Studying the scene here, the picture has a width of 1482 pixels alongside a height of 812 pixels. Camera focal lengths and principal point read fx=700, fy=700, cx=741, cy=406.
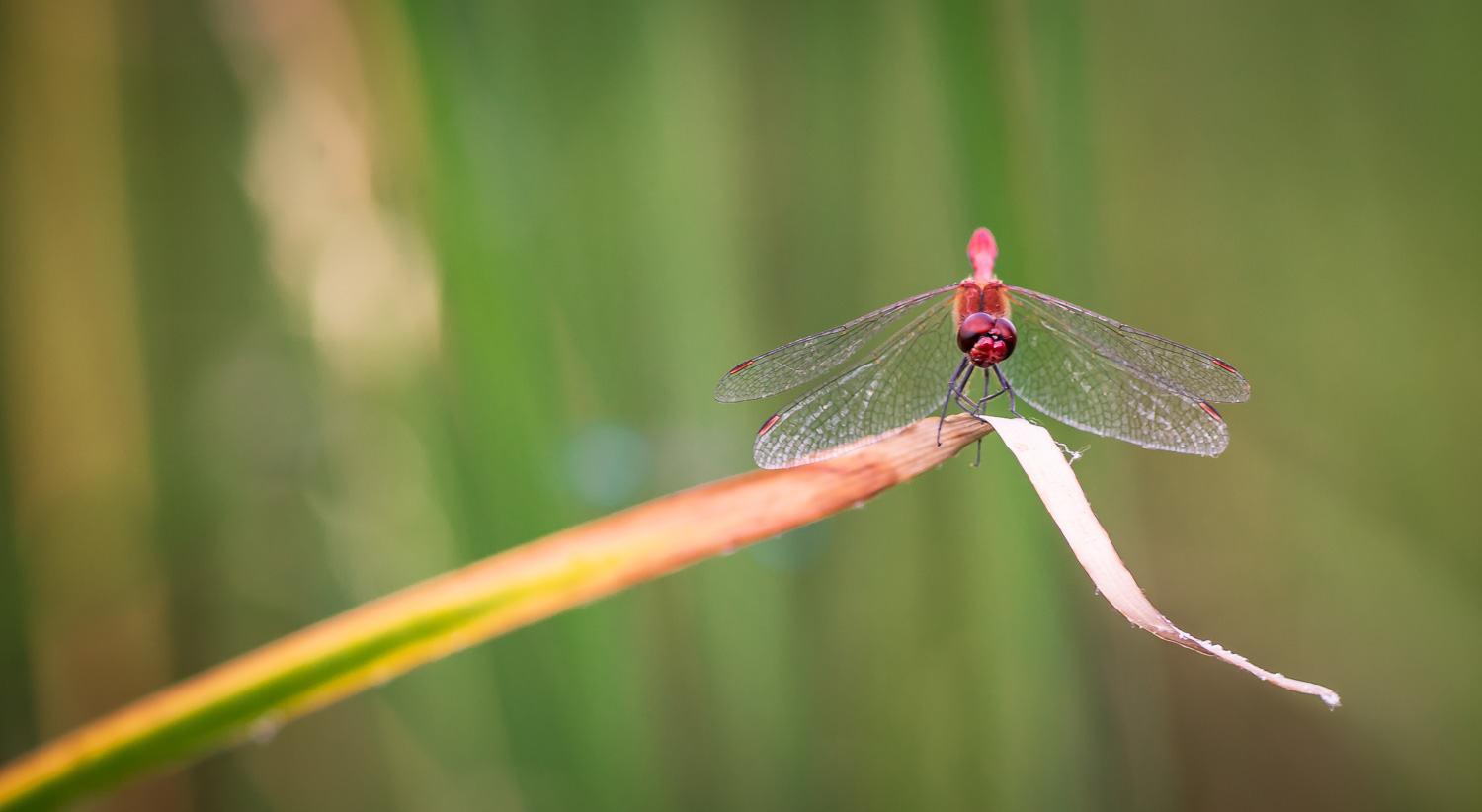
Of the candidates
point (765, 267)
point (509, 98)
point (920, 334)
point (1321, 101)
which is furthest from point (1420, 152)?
point (509, 98)

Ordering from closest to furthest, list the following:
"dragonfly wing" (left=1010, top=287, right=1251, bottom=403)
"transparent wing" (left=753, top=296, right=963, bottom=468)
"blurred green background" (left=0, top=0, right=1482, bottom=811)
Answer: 1. "transparent wing" (left=753, top=296, right=963, bottom=468)
2. "dragonfly wing" (left=1010, top=287, right=1251, bottom=403)
3. "blurred green background" (left=0, top=0, right=1482, bottom=811)

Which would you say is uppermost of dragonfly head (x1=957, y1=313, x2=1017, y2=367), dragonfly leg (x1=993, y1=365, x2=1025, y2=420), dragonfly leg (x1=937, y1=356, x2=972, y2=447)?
dragonfly head (x1=957, y1=313, x2=1017, y2=367)

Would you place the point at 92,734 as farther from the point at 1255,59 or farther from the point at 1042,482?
the point at 1255,59

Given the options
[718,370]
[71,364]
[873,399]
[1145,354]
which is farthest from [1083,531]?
[71,364]

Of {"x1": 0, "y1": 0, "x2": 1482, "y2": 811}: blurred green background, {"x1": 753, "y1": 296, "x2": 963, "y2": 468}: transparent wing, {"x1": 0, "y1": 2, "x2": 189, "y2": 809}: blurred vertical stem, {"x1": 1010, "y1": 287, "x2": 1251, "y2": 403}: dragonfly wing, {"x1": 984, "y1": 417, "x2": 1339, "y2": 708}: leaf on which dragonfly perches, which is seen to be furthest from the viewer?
{"x1": 0, "y1": 2, "x2": 189, "y2": 809}: blurred vertical stem

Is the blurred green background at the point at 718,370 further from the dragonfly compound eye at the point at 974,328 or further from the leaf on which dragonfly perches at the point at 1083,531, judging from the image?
the leaf on which dragonfly perches at the point at 1083,531

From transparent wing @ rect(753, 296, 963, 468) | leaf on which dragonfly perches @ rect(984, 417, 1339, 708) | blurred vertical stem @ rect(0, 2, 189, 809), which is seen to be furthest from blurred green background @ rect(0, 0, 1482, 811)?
leaf on which dragonfly perches @ rect(984, 417, 1339, 708)

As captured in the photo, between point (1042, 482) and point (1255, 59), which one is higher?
point (1255, 59)

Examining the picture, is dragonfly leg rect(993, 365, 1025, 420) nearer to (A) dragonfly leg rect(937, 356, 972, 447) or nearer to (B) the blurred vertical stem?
(A) dragonfly leg rect(937, 356, 972, 447)

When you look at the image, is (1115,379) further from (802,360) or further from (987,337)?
(802,360)
